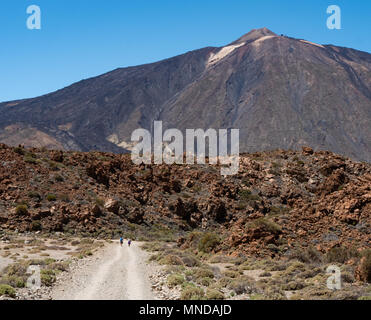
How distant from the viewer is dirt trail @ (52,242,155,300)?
47.5 ft

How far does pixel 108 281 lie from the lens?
1745cm

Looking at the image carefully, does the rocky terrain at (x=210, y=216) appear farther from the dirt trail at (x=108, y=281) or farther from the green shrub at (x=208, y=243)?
the dirt trail at (x=108, y=281)

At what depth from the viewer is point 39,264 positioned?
21359 millimetres

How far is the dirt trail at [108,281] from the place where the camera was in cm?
1448

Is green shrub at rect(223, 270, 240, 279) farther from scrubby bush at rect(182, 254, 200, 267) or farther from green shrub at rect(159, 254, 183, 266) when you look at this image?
green shrub at rect(159, 254, 183, 266)

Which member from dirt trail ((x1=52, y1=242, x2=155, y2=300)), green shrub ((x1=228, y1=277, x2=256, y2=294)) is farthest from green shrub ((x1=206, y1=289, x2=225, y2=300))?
dirt trail ((x1=52, y1=242, x2=155, y2=300))

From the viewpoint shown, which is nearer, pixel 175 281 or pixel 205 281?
pixel 175 281

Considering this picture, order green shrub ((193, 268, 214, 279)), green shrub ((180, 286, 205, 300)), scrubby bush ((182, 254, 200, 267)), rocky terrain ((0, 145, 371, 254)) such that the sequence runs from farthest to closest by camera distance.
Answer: rocky terrain ((0, 145, 371, 254)) → scrubby bush ((182, 254, 200, 267)) → green shrub ((193, 268, 214, 279)) → green shrub ((180, 286, 205, 300))

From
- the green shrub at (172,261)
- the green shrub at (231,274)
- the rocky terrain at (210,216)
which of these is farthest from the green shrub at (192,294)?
the green shrub at (172,261)

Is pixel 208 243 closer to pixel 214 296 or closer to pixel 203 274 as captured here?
pixel 203 274

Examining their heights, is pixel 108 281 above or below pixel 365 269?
below

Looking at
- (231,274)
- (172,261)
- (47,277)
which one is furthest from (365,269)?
(47,277)
